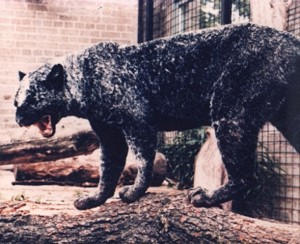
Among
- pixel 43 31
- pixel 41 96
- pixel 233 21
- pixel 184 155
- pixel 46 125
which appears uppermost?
pixel 233 21

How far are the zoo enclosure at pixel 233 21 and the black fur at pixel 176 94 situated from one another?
99 cm

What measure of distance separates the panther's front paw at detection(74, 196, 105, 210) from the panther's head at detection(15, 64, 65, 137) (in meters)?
0.37

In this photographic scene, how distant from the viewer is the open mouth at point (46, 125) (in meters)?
2.10

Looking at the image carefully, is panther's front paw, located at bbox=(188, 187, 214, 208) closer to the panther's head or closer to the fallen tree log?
the fallen tree log

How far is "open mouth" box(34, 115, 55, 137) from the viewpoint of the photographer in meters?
2.10

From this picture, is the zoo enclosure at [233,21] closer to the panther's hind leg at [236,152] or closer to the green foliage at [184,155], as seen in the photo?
the green foliage at [184,155]

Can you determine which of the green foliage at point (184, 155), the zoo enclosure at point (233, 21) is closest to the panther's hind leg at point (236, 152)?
the zoo enclosure at point (233, 21)

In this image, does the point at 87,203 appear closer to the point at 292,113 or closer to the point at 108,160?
→ the point at 108,160

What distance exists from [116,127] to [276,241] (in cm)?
77

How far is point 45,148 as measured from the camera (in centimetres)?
Result: 351

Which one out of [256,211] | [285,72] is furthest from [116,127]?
[256,211]

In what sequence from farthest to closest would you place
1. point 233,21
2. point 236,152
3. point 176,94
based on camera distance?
point 233,21 < point 176,94 < point 236,152

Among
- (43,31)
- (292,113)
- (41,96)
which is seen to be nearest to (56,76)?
(41,96)

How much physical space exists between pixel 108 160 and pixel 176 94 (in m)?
0.44
